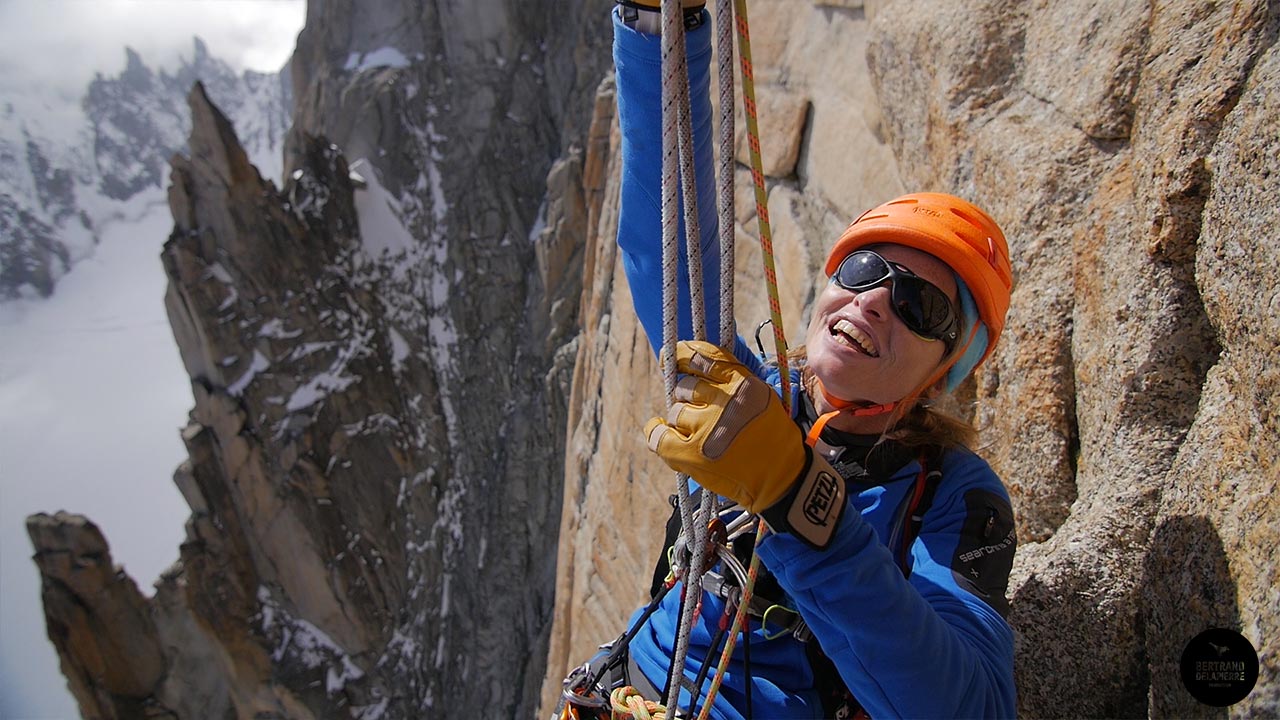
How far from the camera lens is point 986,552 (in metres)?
1.48

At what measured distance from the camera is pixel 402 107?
29.6m

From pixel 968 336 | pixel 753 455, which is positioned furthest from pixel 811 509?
pixel 968 336

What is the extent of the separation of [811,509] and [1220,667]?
1.05m

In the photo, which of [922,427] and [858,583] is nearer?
[858,583]

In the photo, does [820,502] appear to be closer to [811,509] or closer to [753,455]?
[811,509]

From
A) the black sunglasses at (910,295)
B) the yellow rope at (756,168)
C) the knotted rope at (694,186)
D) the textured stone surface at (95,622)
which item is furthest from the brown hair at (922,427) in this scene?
the textured stone surface at (95,622)

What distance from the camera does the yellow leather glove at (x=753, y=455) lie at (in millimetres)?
1211

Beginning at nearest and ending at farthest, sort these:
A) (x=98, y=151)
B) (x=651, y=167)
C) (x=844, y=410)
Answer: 1. (x=844, y=410)
2. (x=651, y=167)
3. (x=98, y=151)

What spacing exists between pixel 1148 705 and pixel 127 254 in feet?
390

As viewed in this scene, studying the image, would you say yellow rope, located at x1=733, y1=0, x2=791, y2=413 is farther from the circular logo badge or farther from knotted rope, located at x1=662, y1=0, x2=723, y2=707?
the circular logo badge

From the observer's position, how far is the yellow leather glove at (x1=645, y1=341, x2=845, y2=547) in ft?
3.97

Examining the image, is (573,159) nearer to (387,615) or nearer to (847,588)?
(387,615)

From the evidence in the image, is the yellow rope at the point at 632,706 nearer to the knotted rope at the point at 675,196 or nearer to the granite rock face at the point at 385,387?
the knotted rope at the point at 675,196

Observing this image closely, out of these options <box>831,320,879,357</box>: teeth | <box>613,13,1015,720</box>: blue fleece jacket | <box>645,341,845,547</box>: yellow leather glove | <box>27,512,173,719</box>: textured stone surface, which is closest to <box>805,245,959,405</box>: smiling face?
<box>831,320,879,357</box>: teeth
